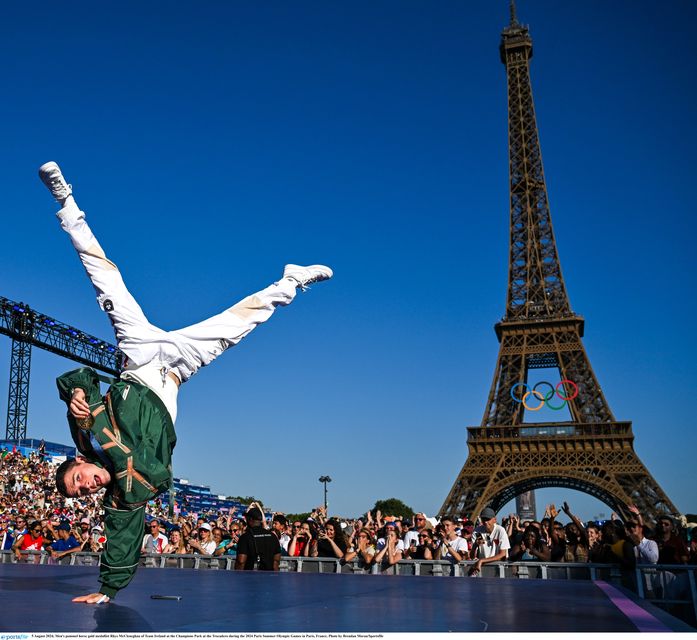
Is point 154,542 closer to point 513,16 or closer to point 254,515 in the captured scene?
point 254,515

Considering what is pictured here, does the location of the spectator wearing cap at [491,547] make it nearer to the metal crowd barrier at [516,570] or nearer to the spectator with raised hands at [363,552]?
the metal crowd barrier at [516,570]

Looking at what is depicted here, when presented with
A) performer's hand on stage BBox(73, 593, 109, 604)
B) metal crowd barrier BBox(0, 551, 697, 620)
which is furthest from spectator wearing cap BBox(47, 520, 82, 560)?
performer's hand on stage BBox(73, 593, 109, 604)

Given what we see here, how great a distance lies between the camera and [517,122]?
1861 inches

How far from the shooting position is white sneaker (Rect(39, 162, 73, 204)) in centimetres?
436

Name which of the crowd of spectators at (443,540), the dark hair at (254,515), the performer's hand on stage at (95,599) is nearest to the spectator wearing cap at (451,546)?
the crowd of spectators at (443,540)

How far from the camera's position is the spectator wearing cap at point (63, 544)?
10.6m

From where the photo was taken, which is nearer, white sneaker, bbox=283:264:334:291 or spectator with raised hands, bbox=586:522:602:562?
white sneaker, bbox=283:264:334:291

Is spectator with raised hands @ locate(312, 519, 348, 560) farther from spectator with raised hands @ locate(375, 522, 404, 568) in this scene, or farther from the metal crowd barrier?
spectator with raised hands @ locate(375, 522, 404, 568)

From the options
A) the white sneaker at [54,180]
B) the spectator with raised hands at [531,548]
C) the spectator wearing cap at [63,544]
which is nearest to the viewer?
the white sneaker at [54,180]

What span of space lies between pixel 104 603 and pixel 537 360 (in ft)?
129

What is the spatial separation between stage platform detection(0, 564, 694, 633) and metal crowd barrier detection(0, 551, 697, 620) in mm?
1171

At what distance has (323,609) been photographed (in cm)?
385

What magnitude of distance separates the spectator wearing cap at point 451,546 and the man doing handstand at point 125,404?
528 cm

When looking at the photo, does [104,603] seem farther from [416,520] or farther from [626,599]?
[416,520]
